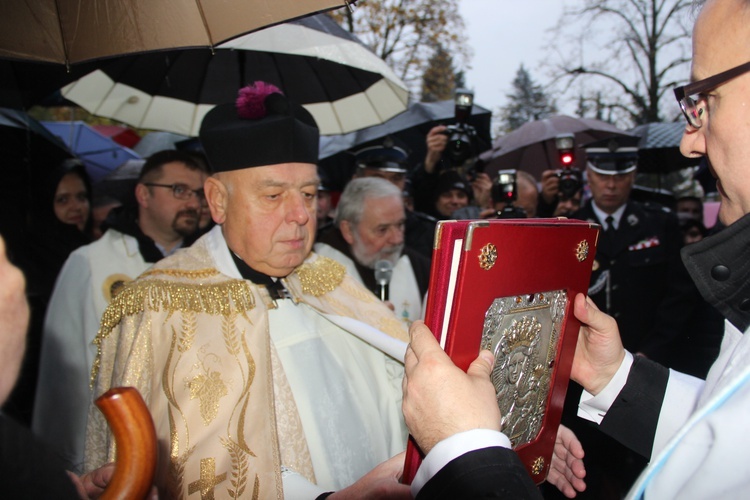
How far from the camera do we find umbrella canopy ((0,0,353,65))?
82.4 inches

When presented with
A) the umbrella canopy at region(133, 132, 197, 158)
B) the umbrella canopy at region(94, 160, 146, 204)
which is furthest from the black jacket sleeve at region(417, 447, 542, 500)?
the umbrella canopy at region(133, 132, 197, 158)

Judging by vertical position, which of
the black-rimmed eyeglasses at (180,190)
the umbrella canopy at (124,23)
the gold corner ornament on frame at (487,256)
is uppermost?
the umbrella canopy at (124,23)

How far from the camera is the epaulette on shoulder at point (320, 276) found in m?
2.80

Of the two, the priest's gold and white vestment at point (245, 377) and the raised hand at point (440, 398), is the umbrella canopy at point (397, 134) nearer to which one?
the priest's gold and white vestment at point (245, 377)

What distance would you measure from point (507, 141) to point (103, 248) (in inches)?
288

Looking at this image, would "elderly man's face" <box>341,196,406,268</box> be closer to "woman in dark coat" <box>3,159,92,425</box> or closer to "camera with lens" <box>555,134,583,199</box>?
"camera with lens" <box>555,134,583,199</box>

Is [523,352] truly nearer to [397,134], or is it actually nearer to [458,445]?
[458,445]

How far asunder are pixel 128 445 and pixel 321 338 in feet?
5.62

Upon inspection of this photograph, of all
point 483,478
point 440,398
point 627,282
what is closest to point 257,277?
point 440,398

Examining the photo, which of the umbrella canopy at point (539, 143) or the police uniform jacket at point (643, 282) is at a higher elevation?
the umbrella canopy at point (539, 143)

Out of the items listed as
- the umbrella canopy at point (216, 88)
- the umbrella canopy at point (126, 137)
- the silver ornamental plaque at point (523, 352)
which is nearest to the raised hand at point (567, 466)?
the silver ornamental plaque at point (523, 352)

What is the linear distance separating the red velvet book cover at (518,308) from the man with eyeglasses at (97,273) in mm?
2077

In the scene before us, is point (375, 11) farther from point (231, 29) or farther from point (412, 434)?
point (412, 434)

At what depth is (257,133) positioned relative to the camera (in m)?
2.50
